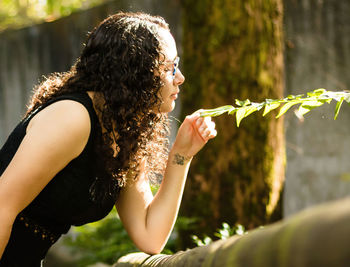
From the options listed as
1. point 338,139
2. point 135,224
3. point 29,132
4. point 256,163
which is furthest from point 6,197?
point 338,139

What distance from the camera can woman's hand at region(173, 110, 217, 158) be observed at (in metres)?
2.35

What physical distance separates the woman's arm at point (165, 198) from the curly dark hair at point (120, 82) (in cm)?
20

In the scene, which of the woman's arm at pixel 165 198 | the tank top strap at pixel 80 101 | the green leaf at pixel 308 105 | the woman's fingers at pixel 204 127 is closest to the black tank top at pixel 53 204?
the tank top strap at pixel 80 101

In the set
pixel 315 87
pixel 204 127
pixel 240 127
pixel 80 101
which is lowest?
pixel 315 87

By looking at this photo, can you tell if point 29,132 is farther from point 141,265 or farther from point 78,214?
point 141,265

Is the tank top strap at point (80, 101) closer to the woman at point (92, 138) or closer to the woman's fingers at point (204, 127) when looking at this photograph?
the woman at point (92, 138)

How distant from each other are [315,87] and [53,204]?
4.13m

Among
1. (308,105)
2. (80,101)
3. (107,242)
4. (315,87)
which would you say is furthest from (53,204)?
(315,87)

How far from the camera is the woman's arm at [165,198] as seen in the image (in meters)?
2.38

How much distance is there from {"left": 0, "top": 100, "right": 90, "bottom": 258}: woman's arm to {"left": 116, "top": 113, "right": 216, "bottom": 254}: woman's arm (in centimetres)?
55

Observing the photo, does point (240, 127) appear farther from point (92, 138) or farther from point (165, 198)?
point (92, 138)

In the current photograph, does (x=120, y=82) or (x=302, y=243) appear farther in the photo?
(x=120, y=82)

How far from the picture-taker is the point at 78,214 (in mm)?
2170

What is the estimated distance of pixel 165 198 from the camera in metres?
2.41
